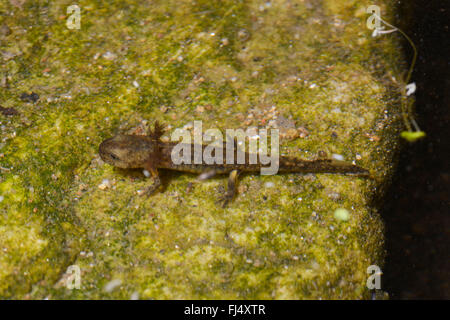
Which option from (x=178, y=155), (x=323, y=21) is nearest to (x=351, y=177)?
(x=178, y=155)

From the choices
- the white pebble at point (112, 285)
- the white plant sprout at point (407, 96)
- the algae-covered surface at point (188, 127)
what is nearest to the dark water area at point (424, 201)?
the white plant sprout at point (407, 96)

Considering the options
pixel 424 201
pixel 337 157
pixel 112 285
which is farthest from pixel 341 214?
pixel 112 285

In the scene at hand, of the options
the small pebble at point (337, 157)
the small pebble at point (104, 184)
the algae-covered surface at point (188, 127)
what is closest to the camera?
the algae-covered surface at point (188, 127)

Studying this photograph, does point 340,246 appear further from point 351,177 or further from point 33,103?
point 33,103

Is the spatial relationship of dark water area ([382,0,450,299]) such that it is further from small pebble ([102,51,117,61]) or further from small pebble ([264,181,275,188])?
small pebble ([102,51,117,61])

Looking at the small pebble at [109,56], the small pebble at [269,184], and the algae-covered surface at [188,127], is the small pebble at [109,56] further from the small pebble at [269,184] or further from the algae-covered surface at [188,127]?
the small pebble at [269,184]

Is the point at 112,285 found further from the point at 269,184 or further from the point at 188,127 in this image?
the point at 188,127

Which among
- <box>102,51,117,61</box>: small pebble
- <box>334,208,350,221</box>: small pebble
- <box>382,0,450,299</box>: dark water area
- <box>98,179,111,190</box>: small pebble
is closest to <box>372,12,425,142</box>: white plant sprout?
<box>382,0,450,299</box>: dark water area
